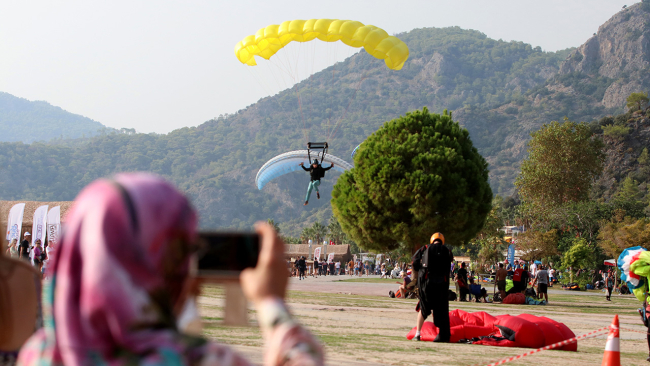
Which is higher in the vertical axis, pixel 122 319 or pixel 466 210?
pixel 466 210

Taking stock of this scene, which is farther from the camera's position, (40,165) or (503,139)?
(503,139)

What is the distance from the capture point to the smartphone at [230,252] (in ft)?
4.45

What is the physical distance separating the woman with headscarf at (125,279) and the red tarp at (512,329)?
8980 mm

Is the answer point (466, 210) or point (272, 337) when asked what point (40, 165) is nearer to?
point (466, 210)

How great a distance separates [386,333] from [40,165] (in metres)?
184

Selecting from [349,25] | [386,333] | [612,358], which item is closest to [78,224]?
[612,358]

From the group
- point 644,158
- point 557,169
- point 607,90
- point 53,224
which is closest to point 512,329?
point 53,224

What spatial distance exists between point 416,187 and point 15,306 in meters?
19.9

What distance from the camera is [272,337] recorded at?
1341mm

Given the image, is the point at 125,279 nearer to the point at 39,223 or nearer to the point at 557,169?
the point at 39,223

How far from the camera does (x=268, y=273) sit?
1330 mm

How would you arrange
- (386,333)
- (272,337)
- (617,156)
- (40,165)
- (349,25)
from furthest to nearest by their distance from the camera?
1. (40,165)
2. (617,156)
3. (349,25)
4. (386,333)
5. (272,337)

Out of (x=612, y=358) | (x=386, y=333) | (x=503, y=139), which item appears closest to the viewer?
(x=612, y=358)

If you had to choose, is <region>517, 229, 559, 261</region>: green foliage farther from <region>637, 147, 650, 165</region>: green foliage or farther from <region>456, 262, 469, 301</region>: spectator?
<region>637, 147, 650, 165</region>: green foliage
